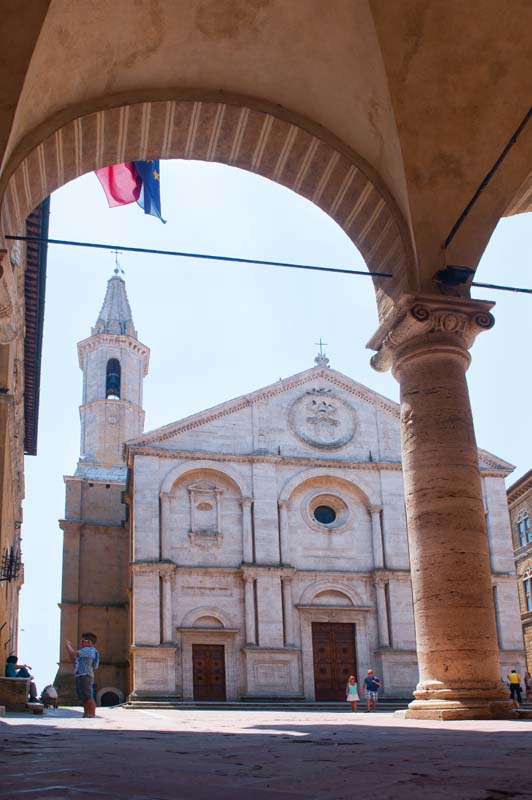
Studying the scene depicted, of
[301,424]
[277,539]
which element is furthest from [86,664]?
[301,424]

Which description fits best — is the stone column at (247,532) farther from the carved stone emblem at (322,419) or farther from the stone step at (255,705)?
the stone step at (255,705)

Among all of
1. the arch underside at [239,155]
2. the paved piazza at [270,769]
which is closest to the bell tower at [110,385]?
the arch underside at [239,155]

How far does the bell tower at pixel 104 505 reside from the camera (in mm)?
36188

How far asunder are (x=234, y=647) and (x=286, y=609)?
224cm

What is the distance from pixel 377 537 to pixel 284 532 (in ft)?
11.7

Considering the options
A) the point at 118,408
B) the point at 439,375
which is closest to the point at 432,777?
the point at 439,375

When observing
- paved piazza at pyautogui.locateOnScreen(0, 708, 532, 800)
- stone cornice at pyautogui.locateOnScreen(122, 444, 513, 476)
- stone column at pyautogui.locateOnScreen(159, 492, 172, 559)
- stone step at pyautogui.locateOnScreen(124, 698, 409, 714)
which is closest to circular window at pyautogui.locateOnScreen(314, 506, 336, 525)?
stone cornice at pyautogui.locateOnScreen(122, 444, 513, 476)

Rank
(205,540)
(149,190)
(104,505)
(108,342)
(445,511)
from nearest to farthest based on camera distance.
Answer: (445,511) → (149,190) → (205,540) → (104,505) → (108,342)

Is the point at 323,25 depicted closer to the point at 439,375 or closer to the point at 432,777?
the point at 439,375

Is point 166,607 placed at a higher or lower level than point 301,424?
lower

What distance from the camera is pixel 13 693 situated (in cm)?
1552

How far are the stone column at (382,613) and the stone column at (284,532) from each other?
3.44 m

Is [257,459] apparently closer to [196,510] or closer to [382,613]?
[196,510]

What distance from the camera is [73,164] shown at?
9898 millimetres
